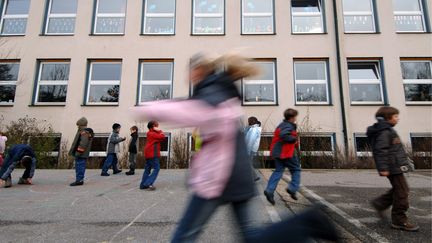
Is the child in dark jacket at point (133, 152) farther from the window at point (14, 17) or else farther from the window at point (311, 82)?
the window at point (14, 17)

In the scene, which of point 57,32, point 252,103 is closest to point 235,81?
point 252,103

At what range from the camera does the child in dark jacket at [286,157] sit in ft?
18.1

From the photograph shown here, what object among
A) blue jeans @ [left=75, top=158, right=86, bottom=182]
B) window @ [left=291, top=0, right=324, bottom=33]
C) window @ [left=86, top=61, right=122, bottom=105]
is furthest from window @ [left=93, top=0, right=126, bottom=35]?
blue jeans @ [left=75, top=158, right=86, bottom=182]

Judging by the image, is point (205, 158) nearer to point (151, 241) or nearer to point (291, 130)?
point (151, 241)

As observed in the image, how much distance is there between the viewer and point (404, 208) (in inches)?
162

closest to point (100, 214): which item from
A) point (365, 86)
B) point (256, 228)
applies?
point (256, 228)

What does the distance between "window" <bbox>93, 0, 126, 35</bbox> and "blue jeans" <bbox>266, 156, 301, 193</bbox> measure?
12437 millimetres

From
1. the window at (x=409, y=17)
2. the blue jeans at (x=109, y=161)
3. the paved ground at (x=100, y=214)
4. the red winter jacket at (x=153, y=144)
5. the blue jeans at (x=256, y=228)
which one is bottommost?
the paved ground at (x=100, y=214)

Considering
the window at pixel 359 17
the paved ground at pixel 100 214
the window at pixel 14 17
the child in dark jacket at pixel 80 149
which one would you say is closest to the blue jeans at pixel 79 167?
the child in dark jacket at pixel 80 149

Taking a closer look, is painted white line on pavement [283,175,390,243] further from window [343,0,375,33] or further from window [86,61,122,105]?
window [343,0,375,33]

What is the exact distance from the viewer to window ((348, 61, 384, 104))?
14484 mm

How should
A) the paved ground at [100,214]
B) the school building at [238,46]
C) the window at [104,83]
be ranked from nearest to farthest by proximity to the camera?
the paved ground at [100,214] < the school building at [238,46] < the window at [104,83]

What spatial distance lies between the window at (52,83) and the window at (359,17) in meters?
13.7

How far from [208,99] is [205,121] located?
158 millimetres
